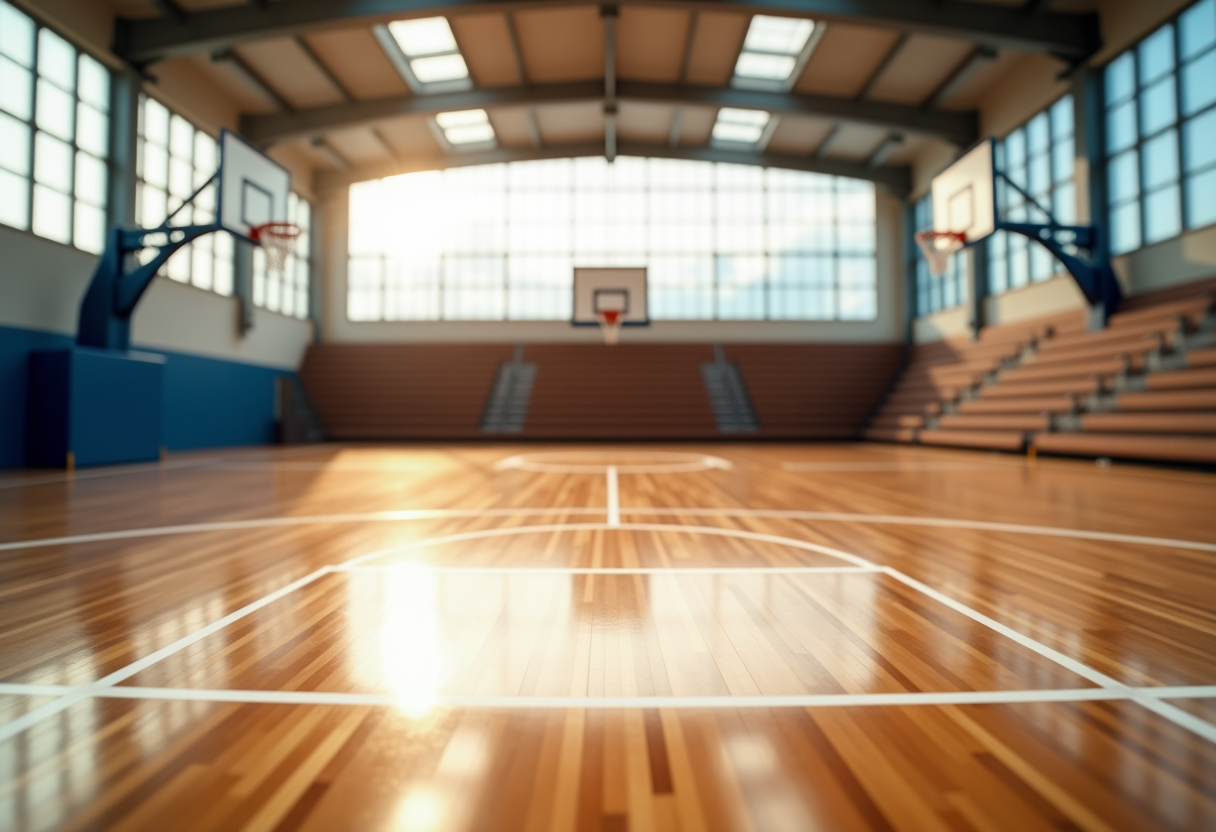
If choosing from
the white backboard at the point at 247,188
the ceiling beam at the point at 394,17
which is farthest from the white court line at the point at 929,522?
the ceiling beam at the point at 394,17

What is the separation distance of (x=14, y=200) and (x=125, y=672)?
8.64 meters

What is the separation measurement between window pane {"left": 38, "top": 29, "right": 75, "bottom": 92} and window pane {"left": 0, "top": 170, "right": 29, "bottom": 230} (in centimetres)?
142

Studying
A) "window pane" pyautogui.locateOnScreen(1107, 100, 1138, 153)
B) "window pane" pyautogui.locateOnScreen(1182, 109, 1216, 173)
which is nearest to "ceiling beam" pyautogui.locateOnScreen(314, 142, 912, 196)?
"window pane" pyautogui.locateOnScreen(1107, 100, 1138, 153)

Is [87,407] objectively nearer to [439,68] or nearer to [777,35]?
[439,68]

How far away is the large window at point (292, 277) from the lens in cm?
1309

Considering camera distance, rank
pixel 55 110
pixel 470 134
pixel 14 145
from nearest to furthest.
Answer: pixel 14 145 → pixel 55 110 → pixel 470 134

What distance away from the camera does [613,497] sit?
5.12 metres

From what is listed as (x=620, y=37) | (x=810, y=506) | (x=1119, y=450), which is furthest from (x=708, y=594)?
(x=620, y=37)

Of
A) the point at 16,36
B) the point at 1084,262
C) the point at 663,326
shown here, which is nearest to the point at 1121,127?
the point at 1084,262

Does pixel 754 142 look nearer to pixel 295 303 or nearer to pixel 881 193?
pixel 881 193

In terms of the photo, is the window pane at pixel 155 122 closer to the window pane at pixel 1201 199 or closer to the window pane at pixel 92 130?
the window pane at pixel 92 130

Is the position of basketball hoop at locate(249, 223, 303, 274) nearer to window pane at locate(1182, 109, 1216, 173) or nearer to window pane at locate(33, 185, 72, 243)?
window pane at locate(33, 185, 72, 243)

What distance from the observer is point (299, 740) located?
132cm

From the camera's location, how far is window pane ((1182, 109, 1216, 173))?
801 centimetres
